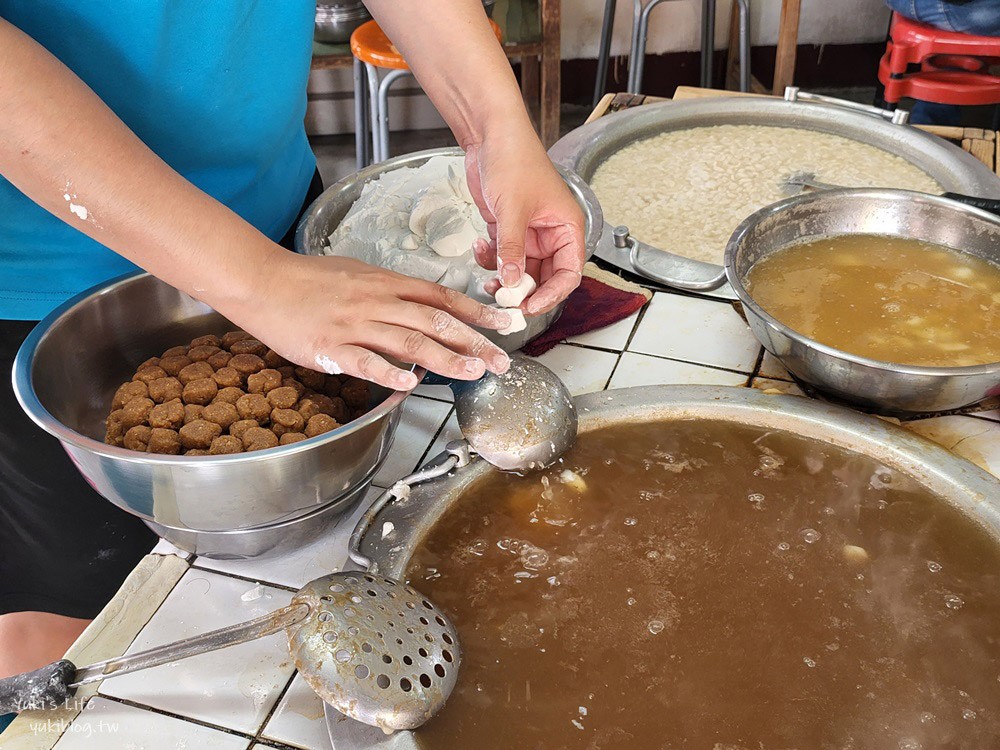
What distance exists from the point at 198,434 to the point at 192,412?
0.14 feet

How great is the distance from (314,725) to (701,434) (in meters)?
0.60

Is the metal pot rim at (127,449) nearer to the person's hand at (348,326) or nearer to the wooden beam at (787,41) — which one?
the person's hand at (348,326)

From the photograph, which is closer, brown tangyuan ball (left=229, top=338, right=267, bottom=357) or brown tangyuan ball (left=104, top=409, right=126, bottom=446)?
brown tangyuan ball (left=104, top=409, right=126, bottom=446)

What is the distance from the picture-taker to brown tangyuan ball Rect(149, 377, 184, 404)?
3.31ft

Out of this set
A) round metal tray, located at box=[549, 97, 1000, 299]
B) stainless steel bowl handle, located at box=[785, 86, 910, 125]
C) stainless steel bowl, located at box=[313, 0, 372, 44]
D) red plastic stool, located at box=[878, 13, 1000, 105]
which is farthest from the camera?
stainless steel bowl, located at box=[313, 0, 372, 44]

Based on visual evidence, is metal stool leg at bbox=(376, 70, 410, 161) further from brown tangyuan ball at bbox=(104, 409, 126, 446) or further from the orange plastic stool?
brown tangyuan ball at bbox=(104, 409, 126, 446)

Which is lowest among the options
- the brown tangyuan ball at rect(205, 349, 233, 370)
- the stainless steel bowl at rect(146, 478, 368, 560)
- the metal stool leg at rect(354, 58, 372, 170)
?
the metal stool leg at rect(354, 58, 372, 170)

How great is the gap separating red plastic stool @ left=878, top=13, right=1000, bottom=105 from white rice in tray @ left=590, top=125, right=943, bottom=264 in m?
1.01

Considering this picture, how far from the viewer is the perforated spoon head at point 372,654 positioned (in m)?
0.78

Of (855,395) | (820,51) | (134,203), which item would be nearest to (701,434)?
(855,395)

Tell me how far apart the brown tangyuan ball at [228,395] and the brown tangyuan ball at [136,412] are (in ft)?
0.24

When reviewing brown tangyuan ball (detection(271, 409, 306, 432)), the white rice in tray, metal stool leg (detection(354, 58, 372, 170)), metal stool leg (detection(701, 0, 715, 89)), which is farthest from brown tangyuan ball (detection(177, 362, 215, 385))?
metal stool leg (detection(701, 0, 715, 89))

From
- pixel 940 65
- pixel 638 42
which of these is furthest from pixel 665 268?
pixel 638 42

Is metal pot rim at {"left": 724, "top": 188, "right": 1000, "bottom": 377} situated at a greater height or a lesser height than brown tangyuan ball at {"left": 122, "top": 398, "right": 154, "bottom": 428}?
greater
